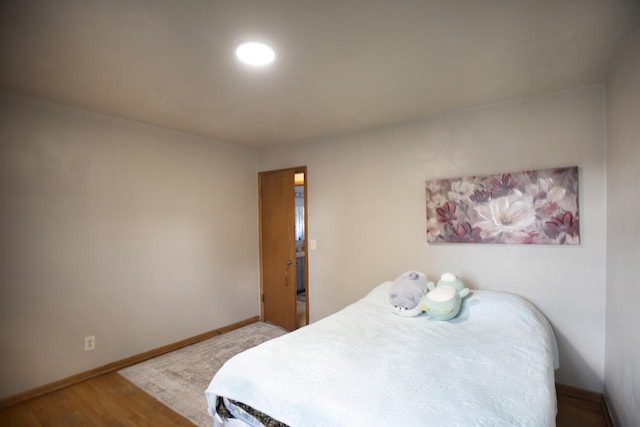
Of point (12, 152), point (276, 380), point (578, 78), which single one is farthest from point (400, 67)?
point (12, 152)

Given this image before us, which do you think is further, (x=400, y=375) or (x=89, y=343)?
(x=89, y=343)

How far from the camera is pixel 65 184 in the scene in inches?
101

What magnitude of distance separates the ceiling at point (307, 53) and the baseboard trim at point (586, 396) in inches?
90.1

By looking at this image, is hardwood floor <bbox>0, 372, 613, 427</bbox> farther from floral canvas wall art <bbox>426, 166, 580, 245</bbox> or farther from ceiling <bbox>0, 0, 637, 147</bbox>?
ceiling <bbox>0, 0, 637, 147</bbox>

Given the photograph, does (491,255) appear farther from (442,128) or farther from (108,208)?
(108,208)

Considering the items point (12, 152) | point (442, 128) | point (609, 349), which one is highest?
point (442, 128)

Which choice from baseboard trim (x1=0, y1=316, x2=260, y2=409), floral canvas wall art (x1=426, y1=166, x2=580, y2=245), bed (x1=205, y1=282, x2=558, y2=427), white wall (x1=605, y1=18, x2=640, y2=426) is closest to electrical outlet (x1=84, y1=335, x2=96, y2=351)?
baseboard trim (x1=0, y1=316, x2=260, y2=409)

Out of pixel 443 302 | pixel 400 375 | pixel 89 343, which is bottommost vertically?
pixel 89 343

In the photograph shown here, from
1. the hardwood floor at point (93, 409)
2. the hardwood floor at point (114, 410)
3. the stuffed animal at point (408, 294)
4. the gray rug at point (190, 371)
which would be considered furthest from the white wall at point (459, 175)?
the hardwood floor at point (93, 409)

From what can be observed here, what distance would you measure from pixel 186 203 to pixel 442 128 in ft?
9.25

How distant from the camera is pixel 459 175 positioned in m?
2.73

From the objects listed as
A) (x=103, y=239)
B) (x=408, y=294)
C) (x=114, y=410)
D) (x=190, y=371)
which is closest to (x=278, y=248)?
(x=190, y=371)

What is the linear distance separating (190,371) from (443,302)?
91.7 inches

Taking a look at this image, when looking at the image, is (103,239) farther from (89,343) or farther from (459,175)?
(459,175)
